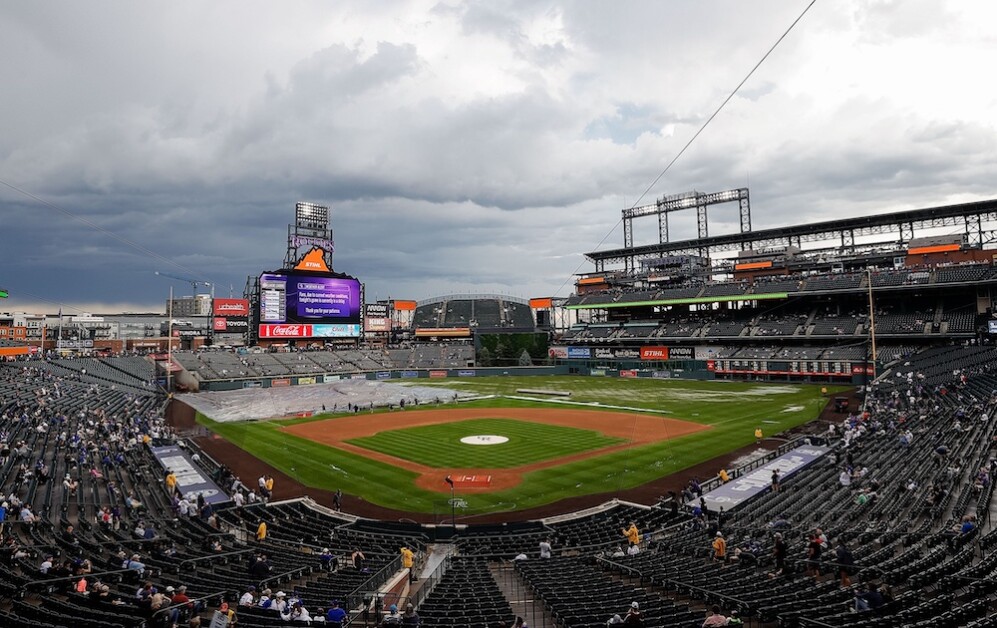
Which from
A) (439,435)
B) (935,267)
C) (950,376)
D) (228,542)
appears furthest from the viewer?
(935,267)

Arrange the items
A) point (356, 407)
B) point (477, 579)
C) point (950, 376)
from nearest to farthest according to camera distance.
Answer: point (477, 579), point (950, 376), point (356, 407)

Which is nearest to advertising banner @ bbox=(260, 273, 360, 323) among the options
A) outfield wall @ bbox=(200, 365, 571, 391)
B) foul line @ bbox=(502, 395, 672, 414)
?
outfield wall @ bbox=(200, 365, 571, 391)

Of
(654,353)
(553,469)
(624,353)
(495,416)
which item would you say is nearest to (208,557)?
(553,469)

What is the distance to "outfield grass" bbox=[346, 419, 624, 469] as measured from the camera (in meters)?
33.2

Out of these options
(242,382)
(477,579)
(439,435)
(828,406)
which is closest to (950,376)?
(828,406)

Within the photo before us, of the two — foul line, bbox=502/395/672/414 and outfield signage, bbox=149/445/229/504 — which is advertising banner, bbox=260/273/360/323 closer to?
foul line, bbox=502/395/672/414

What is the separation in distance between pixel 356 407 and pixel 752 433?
32942 millimetres

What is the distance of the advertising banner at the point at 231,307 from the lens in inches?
4040

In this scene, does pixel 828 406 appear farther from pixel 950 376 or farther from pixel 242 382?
pixel 242 382

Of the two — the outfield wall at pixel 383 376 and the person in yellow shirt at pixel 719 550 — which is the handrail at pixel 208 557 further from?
the outfield wall at pixel 383 376

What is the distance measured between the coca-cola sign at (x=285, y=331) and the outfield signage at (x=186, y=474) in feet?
144

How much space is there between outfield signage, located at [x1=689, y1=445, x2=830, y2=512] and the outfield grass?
33.5 feet

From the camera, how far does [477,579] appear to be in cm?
1551

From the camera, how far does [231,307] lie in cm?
10400
